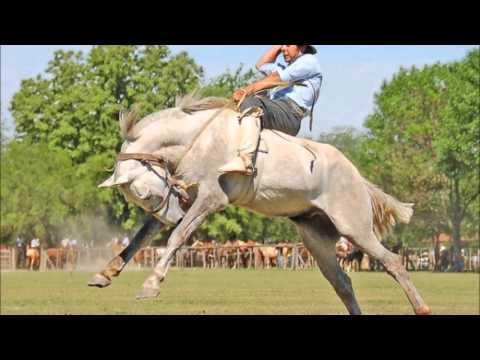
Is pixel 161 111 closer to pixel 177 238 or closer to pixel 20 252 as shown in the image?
pixel 177 238

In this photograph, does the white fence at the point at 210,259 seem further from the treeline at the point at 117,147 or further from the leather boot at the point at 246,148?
the leather boot at the point at 246,148

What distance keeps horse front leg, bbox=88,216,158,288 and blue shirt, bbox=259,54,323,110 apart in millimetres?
2125

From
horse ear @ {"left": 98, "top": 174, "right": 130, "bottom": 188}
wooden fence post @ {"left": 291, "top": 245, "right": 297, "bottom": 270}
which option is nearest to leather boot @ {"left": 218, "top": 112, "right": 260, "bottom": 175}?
horse ear @ {"left": 98, "top": 174, "right": 130, "bottom": 188}

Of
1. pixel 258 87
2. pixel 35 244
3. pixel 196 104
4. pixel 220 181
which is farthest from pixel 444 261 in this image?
pixel 220 181

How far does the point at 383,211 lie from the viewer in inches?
525

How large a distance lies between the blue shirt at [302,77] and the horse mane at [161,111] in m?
0.72

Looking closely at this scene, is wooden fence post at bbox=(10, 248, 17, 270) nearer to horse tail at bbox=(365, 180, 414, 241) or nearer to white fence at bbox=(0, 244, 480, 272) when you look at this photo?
white fence at bbox=(0, 244, 480, 272)

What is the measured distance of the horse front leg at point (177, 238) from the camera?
10.6 meters

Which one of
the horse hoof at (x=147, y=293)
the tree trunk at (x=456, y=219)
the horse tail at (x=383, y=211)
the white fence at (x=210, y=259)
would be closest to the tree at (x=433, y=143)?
the tree trunk at (x=456, y=219)

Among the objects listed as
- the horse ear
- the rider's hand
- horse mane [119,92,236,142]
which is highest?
the rider's hand

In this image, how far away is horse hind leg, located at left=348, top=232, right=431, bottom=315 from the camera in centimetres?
1281

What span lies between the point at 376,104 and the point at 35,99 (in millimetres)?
26653
